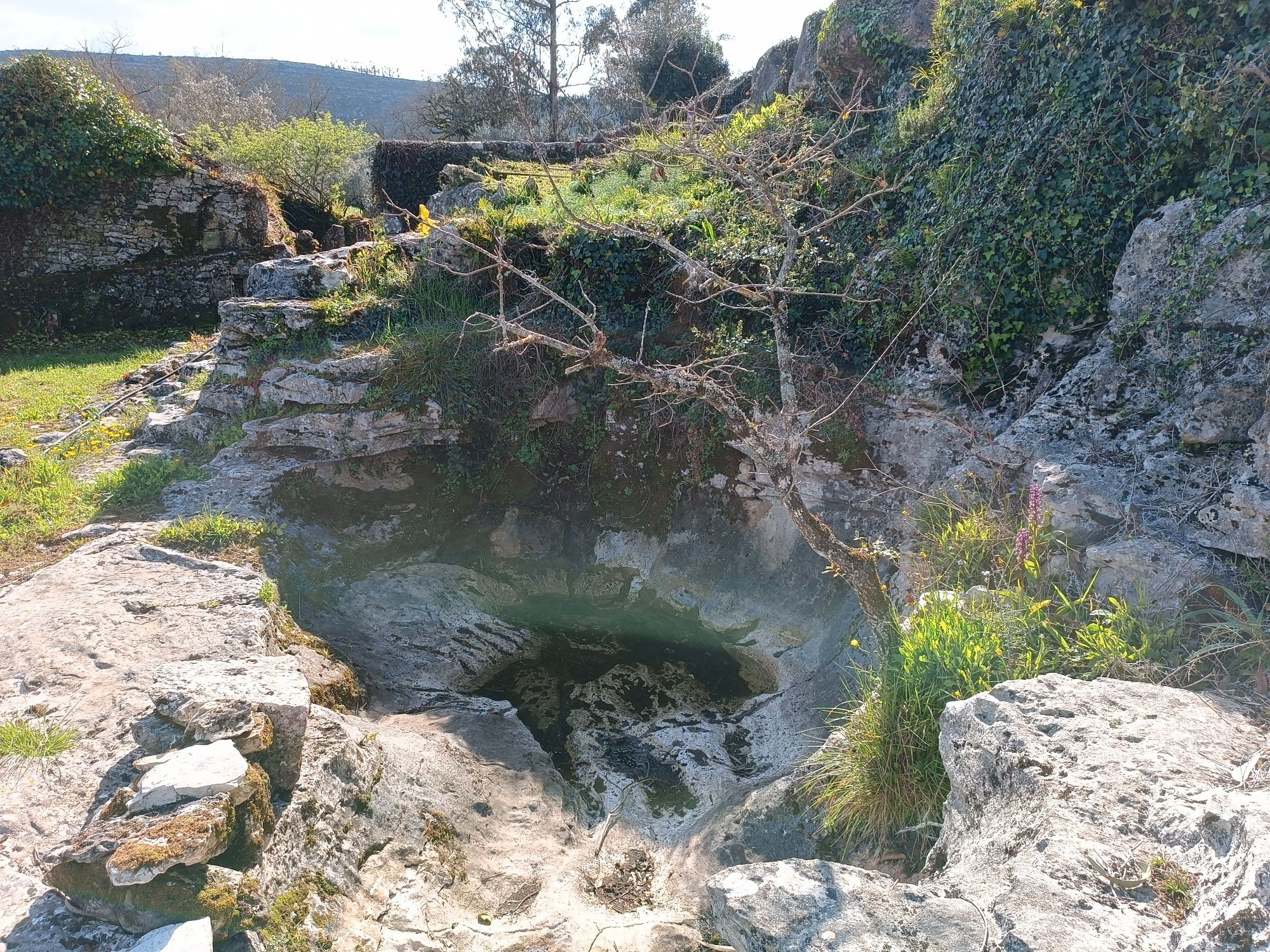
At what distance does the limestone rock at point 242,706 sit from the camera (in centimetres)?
328

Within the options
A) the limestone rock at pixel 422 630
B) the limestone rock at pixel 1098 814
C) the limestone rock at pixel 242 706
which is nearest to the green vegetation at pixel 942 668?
the limestone rock at pixel 1098 814

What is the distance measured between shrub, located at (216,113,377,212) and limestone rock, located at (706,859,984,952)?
15.5m

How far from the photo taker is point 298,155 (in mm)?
15414

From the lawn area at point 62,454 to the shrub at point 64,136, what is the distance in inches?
96.8

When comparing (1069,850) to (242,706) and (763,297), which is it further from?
(763,297)

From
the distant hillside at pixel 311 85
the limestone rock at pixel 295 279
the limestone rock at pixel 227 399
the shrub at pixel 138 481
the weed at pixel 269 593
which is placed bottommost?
the weed at pixel 269 593

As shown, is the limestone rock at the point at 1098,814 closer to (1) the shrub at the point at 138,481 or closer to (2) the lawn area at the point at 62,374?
(1) the shrub at the point at 138,481

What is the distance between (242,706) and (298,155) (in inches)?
595

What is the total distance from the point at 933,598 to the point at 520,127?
1713 cm

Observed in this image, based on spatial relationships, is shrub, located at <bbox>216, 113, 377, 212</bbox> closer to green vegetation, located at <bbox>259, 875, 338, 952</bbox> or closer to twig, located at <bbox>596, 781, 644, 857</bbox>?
twig, located at <bbox>596, 781, 644, 857</bbox>

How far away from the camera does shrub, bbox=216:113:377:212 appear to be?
1504 centimetres

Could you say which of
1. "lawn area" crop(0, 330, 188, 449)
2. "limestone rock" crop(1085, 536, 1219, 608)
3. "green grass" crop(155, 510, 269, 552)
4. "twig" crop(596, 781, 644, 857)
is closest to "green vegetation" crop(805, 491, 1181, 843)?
"limestone rock" crop(1085, 536, 1219, 608)

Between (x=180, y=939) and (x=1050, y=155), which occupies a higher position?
(x=1050, y=155)

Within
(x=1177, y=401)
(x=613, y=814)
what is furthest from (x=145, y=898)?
(x=1177, y=401)
